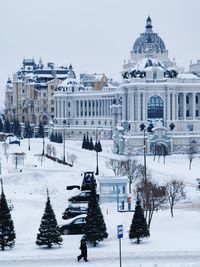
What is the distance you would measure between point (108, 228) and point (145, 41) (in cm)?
8866

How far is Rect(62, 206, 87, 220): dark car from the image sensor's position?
3256 cm

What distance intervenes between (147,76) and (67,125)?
113ft

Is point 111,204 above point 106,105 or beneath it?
beneath

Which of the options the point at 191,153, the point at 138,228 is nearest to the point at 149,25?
the point at 191,153

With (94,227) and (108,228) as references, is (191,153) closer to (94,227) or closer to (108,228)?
(108,228)

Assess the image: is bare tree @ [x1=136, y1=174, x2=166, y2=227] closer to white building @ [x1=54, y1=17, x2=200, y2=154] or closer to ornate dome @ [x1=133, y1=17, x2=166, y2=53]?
white building @ [x1=54, y1=17, x2=200, y2=154]

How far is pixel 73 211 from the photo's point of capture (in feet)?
108

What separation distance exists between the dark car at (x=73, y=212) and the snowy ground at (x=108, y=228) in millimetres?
447

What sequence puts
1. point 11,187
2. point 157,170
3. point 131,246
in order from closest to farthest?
point 131,246, point 11,187, point 157,170

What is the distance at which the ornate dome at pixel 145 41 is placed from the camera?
116562 millimetres

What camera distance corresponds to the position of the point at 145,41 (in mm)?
115750

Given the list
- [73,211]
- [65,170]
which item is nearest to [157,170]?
[65,170]

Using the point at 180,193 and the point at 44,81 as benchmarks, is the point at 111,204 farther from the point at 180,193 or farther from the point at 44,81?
the point at 44,81

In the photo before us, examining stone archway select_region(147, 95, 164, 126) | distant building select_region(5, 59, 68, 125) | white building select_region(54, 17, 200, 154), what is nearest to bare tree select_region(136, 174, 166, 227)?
white building select_region(54, 17, 200, 154)
